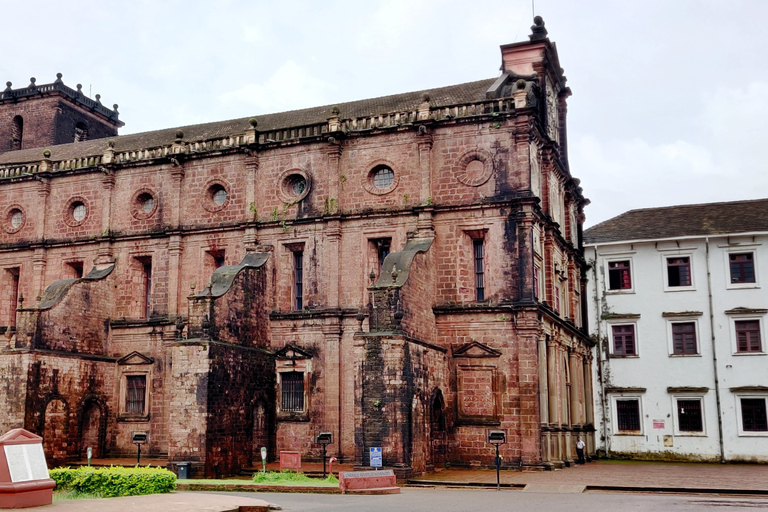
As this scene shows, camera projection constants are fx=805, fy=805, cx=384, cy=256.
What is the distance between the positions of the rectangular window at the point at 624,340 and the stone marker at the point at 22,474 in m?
26.4

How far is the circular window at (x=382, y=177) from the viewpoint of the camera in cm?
2819

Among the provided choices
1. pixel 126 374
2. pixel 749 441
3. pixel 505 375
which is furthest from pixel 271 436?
pixel 749 441

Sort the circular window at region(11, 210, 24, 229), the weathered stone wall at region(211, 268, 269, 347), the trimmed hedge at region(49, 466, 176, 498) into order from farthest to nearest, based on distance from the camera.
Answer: the circular window at region(11, 210, 24, 229) < the weathered stone wall at region(211, 268, 269, 347) < the trimmed hedge at region(49, 466, 176, 498)

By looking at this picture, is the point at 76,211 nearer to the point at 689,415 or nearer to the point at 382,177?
the point at 382,177

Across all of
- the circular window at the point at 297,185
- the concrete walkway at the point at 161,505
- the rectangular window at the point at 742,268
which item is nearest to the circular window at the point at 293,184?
the circular window at the point at 297,185

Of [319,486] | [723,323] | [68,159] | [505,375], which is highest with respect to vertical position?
[68,159]

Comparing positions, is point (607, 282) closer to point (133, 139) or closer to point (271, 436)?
point (271, 436)

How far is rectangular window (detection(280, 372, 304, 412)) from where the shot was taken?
27.5 meters

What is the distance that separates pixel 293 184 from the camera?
2947cm

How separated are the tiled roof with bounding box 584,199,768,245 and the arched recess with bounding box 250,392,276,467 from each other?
54.1 feet

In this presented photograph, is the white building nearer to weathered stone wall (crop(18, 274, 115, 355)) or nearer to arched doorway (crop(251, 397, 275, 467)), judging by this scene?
arched doorway (crop(251, 397, 275, 467))

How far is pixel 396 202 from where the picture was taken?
27734 millimetres

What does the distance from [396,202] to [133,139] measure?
14687mm

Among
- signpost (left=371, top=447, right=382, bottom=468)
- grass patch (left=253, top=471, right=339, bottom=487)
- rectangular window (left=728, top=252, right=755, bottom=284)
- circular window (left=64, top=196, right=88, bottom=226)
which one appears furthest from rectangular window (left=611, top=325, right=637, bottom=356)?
circular window (left=64, top=196, right=88, bottom=226)
